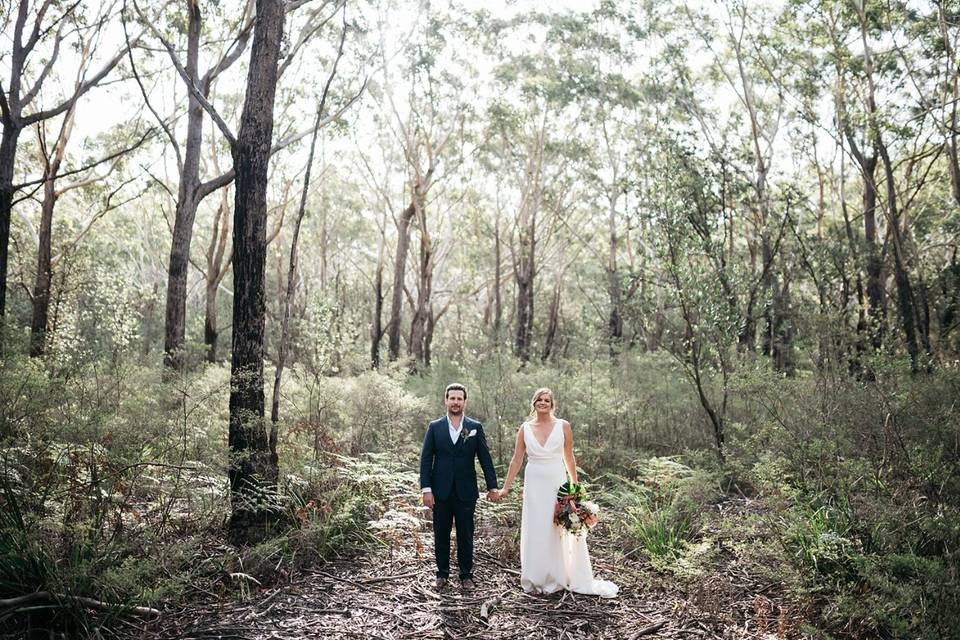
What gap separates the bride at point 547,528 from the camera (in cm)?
588

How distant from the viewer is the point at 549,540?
588cm

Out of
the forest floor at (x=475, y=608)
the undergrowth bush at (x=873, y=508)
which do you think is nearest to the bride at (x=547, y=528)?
the forest floor at (x=475, y=608)

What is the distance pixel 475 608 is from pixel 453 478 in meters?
1.02

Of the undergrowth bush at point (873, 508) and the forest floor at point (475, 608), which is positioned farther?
the forest floor at point (475, 608)

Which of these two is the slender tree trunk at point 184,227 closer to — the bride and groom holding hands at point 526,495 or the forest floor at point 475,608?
the forest floor at point 475,608

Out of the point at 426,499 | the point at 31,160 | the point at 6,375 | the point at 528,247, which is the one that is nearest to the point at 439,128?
the point at 528,247

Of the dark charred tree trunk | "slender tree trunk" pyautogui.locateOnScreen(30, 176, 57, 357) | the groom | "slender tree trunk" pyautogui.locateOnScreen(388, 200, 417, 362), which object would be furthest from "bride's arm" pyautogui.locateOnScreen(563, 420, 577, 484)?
"slender tree trunk" pyautogui.locateOnScreen(388, 200, 417, 362)

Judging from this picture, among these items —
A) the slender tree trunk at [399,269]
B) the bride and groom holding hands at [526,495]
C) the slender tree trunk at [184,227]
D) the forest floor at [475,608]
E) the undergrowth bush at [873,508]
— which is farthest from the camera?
the slender tree trunk at [399,269]

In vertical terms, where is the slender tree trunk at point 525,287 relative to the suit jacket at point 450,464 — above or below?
above

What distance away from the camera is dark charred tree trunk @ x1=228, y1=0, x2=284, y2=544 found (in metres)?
6.35

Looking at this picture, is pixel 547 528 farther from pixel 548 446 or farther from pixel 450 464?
pixel 450 464

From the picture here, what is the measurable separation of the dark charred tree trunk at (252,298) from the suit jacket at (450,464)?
151cm

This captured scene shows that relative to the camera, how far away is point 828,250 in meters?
16.1

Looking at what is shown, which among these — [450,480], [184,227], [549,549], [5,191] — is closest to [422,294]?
[184,227]
